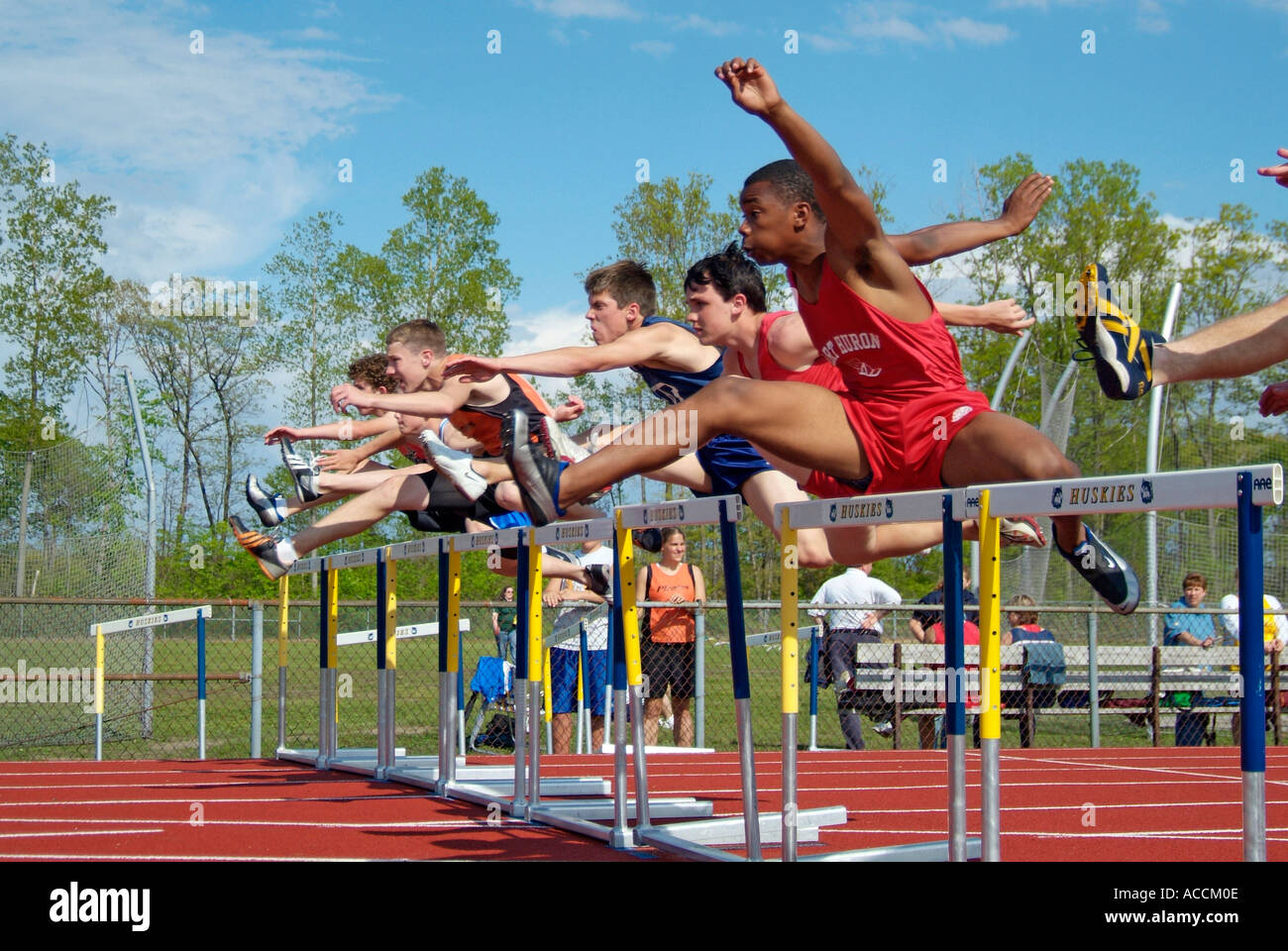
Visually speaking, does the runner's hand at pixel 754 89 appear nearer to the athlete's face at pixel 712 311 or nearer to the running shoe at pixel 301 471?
the athlete's face at pixel 712 311

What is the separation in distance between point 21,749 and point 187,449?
22406 millimetres

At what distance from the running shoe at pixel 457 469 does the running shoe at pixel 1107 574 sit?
2843mm

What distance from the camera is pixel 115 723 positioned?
37.2ft

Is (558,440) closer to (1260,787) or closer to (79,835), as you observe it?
(79,835)

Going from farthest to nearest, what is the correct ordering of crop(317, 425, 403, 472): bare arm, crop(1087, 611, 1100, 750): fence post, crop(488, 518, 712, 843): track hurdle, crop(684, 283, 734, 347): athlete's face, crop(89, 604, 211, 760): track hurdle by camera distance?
crop(1087, 611, 1100, 750): fence post → crop(89, 604, 211, 760): track hurdle → crop(317, 425, 403, 472): bare arm → crop(684, 283, 734, 347): athlete's face → crop(488, 518, 712, 843): track hurdle

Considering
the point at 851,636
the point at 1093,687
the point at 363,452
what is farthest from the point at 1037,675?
the point at 363,452

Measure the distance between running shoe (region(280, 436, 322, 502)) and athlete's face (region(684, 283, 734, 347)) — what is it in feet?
8.69

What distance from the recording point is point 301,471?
691 centimetres

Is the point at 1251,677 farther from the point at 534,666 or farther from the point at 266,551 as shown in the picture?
the point at 266,551

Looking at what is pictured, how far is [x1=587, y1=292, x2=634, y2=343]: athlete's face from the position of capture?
610 cm

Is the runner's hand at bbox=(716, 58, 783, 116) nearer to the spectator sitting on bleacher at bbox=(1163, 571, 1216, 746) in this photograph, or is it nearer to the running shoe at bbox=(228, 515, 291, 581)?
the running shoe at bbox=(228, 515, 291, 581)

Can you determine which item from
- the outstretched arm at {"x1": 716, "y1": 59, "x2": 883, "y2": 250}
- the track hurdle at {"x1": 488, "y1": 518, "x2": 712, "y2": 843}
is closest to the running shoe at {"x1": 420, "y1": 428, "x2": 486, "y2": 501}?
the track hurdle at {"x1": 488, "y1": 518, "x2": 712, "y2": 843}

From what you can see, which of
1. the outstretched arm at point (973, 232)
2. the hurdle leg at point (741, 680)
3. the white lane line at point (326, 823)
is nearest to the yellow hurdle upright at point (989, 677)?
the hurdle leg at point (741, 680)
